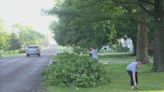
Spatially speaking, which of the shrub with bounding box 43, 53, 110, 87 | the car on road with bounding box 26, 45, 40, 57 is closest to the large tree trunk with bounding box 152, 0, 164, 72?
the shrub with bounding box 43, 53, 110, 87

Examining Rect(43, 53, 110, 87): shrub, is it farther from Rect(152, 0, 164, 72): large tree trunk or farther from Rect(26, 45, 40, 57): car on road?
Rect(26, 45, 40, 57): car on road

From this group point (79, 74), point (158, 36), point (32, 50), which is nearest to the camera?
point (79, 74)

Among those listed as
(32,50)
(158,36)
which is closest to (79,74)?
(158,36)

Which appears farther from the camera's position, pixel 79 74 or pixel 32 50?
pixel 32 50

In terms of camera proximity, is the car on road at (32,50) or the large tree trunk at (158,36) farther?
the car on road at (32,50)

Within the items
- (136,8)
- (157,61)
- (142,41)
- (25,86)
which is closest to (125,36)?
(142,41)

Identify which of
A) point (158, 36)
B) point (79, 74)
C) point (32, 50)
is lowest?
point (79, 74)


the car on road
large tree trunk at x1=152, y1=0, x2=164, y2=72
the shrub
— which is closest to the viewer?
the shrub

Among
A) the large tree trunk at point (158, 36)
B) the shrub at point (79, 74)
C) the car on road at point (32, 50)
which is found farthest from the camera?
the car on road at point (32, 50)

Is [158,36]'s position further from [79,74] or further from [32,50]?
[32,50]

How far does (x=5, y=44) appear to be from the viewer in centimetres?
9350

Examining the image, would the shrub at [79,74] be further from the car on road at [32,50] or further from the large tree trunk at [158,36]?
the car on road at [32,50]

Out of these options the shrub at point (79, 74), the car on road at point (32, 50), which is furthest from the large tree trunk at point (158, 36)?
the car on road at point (32, 50)

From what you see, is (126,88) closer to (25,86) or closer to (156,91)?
(156,91)
